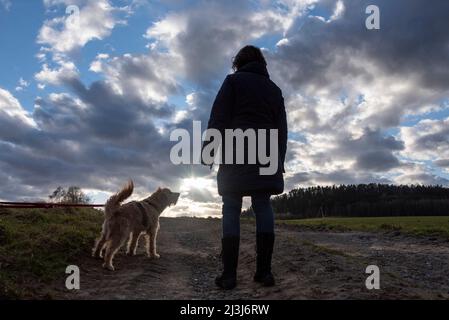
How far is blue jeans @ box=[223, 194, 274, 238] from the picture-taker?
5.89 meters

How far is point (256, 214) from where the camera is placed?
19.6ft

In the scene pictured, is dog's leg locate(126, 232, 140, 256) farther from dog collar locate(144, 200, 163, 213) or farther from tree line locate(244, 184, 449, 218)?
tree line locate(244, 184, 449, 218)

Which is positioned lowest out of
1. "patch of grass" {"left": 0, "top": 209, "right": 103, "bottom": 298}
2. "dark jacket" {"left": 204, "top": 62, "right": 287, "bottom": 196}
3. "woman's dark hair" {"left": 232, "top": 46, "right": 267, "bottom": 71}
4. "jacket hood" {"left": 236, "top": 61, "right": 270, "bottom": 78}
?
"patch of grass" {"left": 0, "top": 209, "right": 103, "bottom": 298}

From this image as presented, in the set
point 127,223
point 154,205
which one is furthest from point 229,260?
point 154,205

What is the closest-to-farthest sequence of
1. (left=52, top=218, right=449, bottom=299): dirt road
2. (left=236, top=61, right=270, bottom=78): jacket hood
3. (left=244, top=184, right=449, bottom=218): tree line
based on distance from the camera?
(left=52, top=218, right=449, bottom=299): dirt road < (left=236, top=61, right=270, bottom=78): jacket hood < (left=244, top=184, right=449, bottom=218): tree line

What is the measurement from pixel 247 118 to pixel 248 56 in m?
1.15

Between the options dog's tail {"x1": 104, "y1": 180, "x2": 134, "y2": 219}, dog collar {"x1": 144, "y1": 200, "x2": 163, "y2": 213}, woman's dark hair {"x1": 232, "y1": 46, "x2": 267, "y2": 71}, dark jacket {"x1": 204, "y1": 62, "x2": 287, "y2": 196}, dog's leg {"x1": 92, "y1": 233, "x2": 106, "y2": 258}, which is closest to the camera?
dark jacket {"x1": 204, "y1": 62, "x2": 287, "y2": 196}

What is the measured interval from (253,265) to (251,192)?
2.60 m

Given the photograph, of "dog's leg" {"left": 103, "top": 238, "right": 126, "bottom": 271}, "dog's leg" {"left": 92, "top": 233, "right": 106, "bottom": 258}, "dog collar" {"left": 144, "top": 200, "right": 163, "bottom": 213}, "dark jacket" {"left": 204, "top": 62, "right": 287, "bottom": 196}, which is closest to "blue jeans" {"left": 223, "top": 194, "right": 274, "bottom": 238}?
A: "dark jacket" {"left": 204, "top": 62, "right": 287, "bottom": 196}

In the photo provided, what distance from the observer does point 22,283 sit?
589cm

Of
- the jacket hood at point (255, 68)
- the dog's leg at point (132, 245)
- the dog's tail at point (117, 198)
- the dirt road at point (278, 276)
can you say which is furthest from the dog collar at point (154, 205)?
the jacket hood at point (255, 68)
